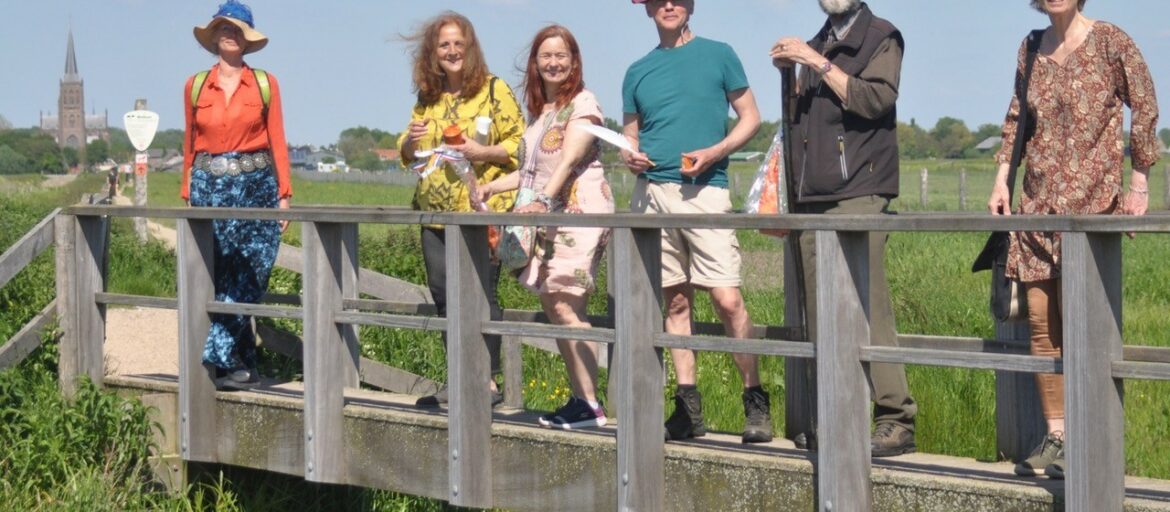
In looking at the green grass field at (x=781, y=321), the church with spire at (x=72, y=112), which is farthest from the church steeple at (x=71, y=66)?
the green grass field at (x=781, y=321)

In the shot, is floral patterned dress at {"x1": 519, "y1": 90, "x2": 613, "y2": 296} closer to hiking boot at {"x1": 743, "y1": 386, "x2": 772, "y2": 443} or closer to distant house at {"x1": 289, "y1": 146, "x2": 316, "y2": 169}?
hiking boot at {"x1": 743, "y1": 386, "x2": 772, "y2": 443}

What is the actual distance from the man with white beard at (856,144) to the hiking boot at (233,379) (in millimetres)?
3223

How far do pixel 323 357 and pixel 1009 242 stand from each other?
3.03m

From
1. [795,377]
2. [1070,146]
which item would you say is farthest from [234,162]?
[1070,146]

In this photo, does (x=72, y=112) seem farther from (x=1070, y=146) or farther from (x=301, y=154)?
(x=1070, y=146)

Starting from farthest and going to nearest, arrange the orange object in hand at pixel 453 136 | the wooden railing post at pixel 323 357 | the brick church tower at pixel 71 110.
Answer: the brick church tower at pixel 71 110, the wooden railing post at pixel 323 357, the orange object in hand at pixel 453 136

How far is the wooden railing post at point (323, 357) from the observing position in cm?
725

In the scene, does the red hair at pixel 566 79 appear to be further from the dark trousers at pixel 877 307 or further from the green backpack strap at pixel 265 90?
the green backpack strap at pixel 265 90

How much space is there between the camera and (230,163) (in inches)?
313

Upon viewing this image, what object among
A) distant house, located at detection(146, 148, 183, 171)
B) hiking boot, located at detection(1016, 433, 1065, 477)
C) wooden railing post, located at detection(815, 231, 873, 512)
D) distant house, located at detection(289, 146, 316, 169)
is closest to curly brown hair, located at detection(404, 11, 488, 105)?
wooden railing post, located at detection(815, 231, 873, 512)

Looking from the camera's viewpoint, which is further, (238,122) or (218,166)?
(218,166)

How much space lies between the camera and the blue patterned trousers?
26.1 ft

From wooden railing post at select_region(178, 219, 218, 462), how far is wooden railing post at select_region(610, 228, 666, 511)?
264cm

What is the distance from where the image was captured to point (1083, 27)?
17.4 feet
